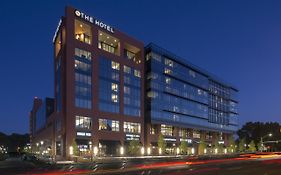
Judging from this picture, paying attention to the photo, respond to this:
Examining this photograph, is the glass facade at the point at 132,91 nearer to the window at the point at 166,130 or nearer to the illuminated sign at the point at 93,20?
the illuminated sign at the point at 93,20

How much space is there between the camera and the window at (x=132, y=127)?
125 meters

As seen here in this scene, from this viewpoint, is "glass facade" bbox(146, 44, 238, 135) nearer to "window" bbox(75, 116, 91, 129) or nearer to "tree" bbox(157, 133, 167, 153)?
"tree" bbox(157, 133, 167, 153)

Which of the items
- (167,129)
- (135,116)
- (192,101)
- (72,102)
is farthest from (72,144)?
(192,101)

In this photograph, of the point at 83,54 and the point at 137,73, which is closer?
the point at 83,54

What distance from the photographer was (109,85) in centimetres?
12062

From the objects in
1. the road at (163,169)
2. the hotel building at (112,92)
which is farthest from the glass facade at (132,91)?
the road at (163,169)

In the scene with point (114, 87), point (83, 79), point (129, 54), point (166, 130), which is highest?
point (129, 54)

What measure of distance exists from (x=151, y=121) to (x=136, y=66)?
1943 cm

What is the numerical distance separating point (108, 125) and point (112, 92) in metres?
10.5

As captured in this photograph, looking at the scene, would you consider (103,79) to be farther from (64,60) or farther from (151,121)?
(151,121)

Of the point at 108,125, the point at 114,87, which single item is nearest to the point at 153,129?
the point at 114,87

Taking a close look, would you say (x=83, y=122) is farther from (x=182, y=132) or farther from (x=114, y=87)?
(x=182, y=132)

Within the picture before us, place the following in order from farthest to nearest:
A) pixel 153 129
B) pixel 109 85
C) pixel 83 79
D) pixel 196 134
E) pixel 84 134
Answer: pixel 196 134
pixel 153 129
pixel 109 85
pixel 83 79
pixel 84 134

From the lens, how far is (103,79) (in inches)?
4680
